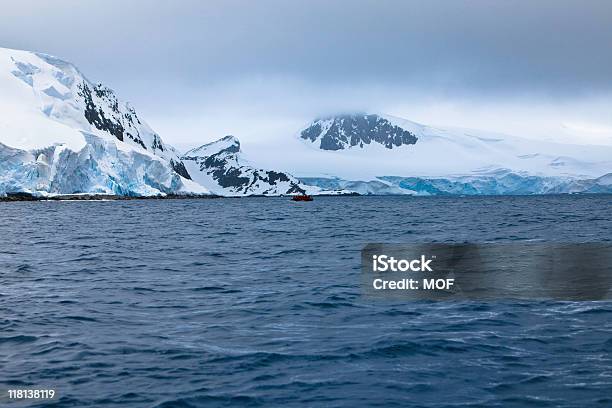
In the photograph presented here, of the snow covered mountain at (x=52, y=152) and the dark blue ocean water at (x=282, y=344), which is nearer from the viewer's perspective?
the dark blue ocean water at (x=282, y=344)

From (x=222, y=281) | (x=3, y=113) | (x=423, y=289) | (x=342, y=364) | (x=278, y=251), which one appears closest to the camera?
(x=342, y=364)

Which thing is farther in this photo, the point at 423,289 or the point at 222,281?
the point at 222,281

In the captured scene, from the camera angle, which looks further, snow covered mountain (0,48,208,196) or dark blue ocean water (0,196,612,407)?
snow covered mountain (0,48,208,196)

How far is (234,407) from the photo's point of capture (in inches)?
390

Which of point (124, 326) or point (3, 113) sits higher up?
point (3, 113)

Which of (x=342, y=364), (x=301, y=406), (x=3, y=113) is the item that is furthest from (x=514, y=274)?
(x=3, y=113)

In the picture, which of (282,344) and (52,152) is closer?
(282,344)

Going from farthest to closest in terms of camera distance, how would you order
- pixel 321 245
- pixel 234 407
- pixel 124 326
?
pixel 321 245 < pixel 124 326 < pixel 234 407

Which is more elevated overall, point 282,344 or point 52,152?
point 52,152

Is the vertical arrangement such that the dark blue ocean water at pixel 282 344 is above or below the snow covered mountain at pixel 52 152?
below

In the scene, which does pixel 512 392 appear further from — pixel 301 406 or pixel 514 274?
pixel 514 274

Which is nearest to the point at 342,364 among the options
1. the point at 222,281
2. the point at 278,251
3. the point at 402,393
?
the point at 402,393

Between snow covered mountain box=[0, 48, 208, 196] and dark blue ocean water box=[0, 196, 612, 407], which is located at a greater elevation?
snow covered mountain box=[0, 48, 208, 196]

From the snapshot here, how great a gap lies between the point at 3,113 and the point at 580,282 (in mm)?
172720
